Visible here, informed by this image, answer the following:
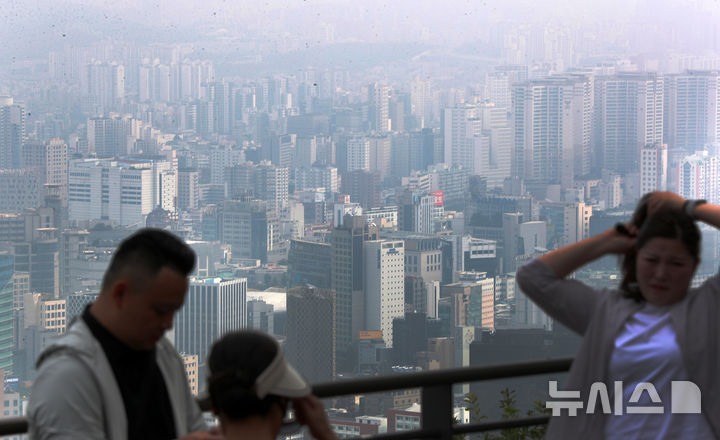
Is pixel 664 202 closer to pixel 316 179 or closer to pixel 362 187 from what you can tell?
pixel 362 187

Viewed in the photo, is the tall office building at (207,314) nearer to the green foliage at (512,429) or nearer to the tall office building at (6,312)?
the tall office building at (6,312)

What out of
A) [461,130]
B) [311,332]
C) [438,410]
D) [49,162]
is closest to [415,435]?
[438,410]

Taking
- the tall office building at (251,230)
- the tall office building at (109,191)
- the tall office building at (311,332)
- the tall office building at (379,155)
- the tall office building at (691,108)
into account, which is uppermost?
the tall office building at (691,108)

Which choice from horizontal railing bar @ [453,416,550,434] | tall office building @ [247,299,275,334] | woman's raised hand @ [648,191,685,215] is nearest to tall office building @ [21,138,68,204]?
tall office building @ [247,299,275,334]

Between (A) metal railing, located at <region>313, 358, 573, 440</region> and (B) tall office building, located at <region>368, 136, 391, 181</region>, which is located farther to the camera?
(B) tall office building, located at <region>368, 136, 391, 181</region>

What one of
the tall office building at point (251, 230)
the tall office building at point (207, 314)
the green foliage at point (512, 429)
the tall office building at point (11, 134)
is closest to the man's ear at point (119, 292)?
the green foliage at point (512, 429)

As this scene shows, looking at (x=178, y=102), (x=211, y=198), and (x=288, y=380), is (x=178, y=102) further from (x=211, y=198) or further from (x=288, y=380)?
(x=288, y=380)

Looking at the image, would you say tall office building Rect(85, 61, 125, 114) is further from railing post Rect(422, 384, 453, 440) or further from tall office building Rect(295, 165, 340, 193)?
railing post Rect(422, 384, 453, 440)
